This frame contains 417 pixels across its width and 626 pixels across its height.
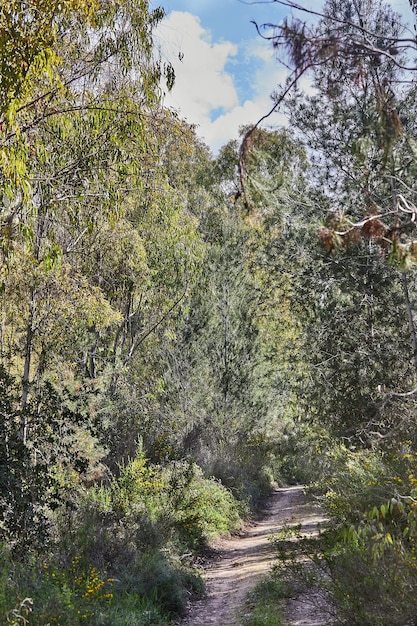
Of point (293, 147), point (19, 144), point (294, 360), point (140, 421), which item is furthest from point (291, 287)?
point (19, 144)

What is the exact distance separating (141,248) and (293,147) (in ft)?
11.8

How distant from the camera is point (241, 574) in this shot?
9469mm

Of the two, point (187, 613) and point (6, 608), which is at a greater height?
point (6, 608)

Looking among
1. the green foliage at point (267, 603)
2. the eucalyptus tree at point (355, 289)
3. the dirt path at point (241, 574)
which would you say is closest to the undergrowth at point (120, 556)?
the dirt path at point (241, 574)

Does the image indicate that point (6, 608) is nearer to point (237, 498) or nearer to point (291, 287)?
point (291, 287)

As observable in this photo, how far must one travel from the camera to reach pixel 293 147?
11.4 metres

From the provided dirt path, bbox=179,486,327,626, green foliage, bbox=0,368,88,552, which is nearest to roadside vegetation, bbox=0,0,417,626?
green foliage, bbox=0,368,88,552

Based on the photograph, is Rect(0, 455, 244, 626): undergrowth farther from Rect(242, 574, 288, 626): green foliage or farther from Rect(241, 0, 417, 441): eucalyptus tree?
Rect(241, 0, 417, 441): eucalyptus tree

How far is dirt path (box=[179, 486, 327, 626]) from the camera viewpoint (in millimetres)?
7090

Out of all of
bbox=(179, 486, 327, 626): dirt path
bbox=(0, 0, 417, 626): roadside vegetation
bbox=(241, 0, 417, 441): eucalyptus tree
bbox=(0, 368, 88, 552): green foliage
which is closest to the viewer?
bbox=(0, 0, 417, 626): roadside vegetation

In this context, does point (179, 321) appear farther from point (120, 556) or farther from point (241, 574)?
point (120, 556)

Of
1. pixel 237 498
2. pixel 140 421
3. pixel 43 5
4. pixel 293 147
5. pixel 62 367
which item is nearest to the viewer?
pixel 43 5

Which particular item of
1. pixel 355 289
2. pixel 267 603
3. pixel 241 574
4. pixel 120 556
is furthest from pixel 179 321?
pixel 267 603

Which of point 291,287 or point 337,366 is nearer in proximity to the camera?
point 337,366
